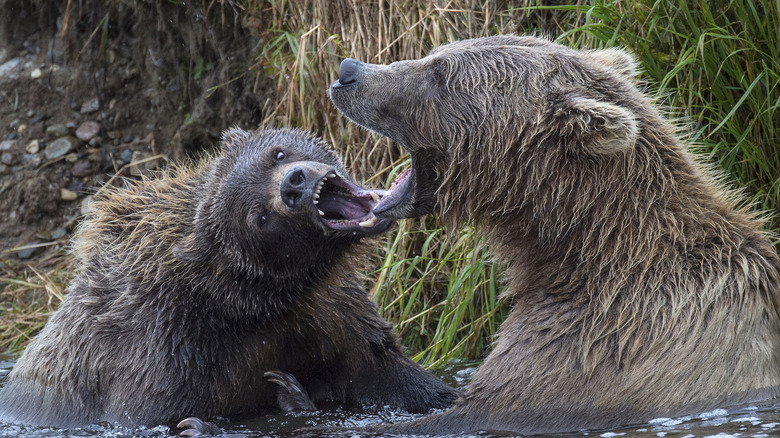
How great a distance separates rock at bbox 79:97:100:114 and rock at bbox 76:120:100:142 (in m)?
0.12

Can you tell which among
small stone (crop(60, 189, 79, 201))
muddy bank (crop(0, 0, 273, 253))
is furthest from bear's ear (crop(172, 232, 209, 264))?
small stone (crop(60, 189, 79, 201))

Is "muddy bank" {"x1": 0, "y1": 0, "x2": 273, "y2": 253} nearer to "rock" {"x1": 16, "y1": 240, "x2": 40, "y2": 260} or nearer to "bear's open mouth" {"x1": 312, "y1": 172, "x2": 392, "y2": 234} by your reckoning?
"rock" {"x1": 16, "y1": 240, "x2": 40, "y2": 260}

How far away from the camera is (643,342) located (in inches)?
157

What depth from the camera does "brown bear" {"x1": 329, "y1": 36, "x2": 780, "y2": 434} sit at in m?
3.94

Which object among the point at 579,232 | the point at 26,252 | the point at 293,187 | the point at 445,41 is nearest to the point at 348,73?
the point at 293,187

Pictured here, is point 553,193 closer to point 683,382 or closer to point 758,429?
point 683,382

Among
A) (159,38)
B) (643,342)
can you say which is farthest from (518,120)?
(159,38)

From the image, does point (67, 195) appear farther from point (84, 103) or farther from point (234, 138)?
point (234, 138)

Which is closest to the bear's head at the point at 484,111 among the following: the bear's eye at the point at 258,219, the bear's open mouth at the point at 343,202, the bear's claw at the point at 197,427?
the bear's open mouth at the point at 343,202

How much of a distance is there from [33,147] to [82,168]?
1.63 ft

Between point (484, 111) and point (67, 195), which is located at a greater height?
point (67, 195)

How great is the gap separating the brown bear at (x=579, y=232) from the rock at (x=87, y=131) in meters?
5.27

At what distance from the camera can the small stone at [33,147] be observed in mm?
9031

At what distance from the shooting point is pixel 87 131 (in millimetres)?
9094
